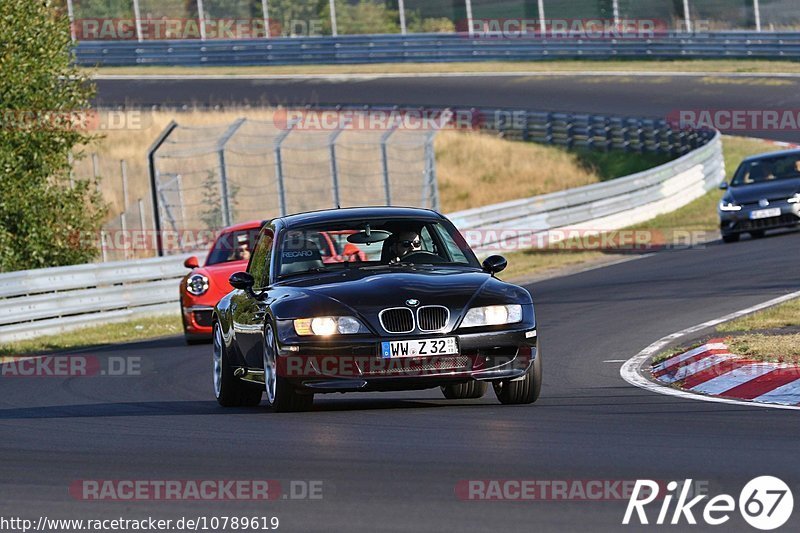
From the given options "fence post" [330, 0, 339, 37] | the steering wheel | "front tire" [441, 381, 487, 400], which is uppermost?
"fence post" [330, 0, 339, 37]

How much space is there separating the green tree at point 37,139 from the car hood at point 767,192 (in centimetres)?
1006

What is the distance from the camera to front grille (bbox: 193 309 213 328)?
17844 millimetres

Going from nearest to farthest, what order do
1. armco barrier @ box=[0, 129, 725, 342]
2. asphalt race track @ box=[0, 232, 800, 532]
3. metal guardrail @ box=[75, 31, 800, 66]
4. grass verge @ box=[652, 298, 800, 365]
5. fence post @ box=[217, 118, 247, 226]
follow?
asphalt race track @ box=[0, 232, 800, 532] < grass verge @ box=[652, 298, 800, 365] < armco barrier @ box=[0, 129, 725, 342] < fence post @ box=[217, 118, 247, 226] < metal guardrail @ box=[75, 31, 800, 66]

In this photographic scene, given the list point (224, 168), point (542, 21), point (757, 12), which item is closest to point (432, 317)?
point (224, 168)

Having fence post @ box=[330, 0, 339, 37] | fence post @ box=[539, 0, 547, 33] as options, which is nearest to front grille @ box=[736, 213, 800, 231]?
fence post @ box=[539, 0, 547, 33]

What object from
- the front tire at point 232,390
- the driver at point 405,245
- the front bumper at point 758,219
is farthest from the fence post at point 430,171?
the driver at point 405,245

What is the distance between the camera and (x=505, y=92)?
43.1 m

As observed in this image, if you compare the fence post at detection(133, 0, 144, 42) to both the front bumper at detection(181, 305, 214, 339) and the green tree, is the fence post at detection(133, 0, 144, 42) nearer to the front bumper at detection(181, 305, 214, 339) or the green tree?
the green tree

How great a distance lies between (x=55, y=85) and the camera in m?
23.8

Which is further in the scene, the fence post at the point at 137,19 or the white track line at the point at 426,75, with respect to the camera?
the fence post at the point at 137,19

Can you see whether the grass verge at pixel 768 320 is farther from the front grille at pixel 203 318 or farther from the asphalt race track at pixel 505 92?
the asphalt race track at pixel 505 92

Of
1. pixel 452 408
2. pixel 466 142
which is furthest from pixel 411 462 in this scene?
pixel 466 142

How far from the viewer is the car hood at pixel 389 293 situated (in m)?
9.51

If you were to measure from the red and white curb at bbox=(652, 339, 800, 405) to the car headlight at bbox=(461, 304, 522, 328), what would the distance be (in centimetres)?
159
